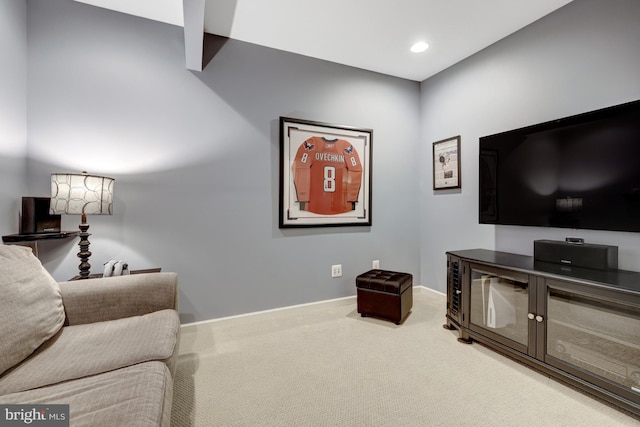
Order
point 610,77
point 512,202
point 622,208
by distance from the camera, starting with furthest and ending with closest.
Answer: point 512,202
point 610,77
point 622,208

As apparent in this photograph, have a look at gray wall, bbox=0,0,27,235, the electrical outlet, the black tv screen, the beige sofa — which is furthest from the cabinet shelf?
gray wall, bbox=0,0,27,235

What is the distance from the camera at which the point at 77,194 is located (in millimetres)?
1753

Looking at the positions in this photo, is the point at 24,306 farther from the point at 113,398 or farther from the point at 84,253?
the point at 84,253

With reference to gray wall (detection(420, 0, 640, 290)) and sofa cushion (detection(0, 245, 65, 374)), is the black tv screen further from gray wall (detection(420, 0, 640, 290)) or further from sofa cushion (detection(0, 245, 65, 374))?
sofa cushion (detection(0, 245, 65, 374))

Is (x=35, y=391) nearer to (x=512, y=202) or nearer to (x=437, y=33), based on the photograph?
(x=512, y=202)

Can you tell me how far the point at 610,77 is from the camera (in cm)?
190

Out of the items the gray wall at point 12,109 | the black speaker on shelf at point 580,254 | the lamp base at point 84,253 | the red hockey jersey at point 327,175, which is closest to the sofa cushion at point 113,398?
the lamp base at point 84,253

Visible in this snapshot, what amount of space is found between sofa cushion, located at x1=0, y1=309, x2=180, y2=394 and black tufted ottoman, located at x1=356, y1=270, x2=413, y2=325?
5.22 ft

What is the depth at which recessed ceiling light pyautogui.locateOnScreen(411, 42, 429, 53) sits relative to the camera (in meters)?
2.63

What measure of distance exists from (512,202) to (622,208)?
65 cm

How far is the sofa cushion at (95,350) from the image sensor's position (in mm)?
1054

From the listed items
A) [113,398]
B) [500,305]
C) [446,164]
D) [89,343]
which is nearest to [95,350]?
[89,343]

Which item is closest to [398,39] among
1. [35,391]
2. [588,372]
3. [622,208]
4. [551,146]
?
[551,146]

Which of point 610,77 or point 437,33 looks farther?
point 437,33
